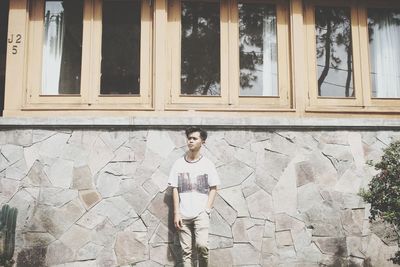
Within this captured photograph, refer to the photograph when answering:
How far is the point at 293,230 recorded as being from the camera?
6.88 m

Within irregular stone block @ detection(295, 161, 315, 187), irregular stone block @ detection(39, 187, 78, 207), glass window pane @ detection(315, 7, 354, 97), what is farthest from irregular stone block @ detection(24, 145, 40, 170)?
glass window pane @ detection(315, 7, 354, 97)

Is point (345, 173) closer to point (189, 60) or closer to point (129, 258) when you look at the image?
point (189, 60)

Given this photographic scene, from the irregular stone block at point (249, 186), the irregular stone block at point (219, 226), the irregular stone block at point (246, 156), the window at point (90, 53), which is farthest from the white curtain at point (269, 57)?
the irregular stone block at point (219, 226)

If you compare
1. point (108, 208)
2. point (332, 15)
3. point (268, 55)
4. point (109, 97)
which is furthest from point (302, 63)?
point (108, 208)

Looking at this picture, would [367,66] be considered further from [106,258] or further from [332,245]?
[106,258]

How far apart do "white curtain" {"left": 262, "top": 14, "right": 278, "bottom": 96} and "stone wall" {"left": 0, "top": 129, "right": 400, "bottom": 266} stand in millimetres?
807

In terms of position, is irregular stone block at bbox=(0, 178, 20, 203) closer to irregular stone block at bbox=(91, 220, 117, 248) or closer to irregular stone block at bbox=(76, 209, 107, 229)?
irregular stone block at bbox=(76, 209, 107, 229)

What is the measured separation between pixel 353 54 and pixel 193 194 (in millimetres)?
3589

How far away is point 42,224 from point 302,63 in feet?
15.0

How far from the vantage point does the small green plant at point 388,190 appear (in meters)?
A: 5.98

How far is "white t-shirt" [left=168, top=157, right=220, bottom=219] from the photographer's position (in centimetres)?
616

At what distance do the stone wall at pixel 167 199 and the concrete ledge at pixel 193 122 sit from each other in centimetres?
11

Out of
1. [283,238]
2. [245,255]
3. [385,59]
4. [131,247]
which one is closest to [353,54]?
[385,59]

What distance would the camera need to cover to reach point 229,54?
24.3 feet
